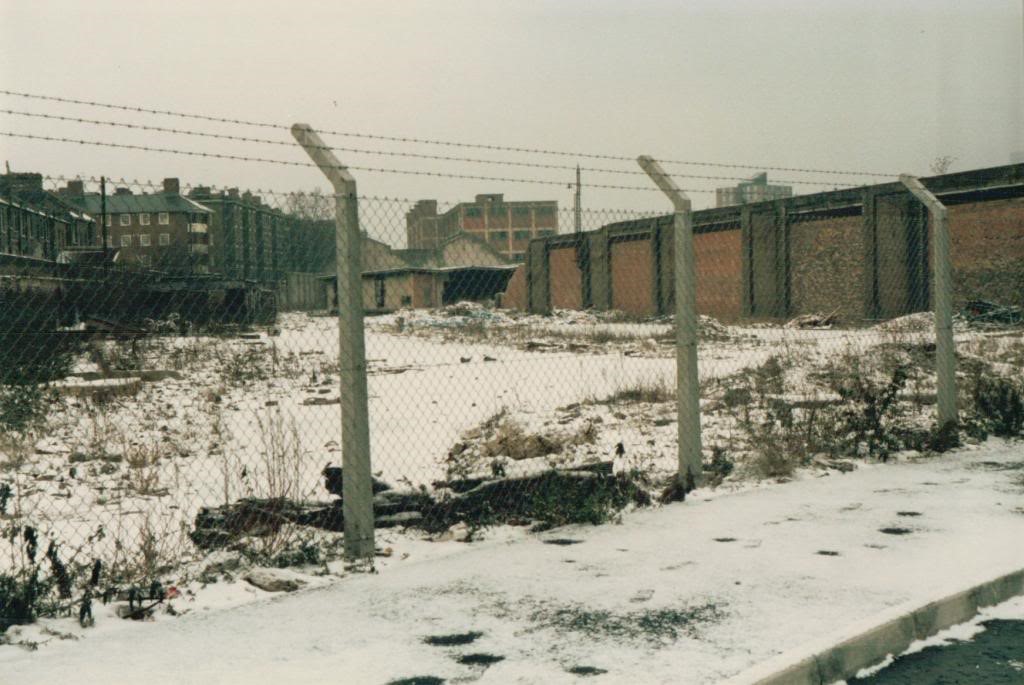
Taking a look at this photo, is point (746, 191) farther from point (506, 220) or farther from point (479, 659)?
point (506, 220)

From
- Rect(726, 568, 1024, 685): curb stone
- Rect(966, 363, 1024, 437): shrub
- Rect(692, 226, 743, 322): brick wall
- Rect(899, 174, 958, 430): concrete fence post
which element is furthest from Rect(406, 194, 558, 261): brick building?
Rect(726, 568, 1024, 685): curb stone

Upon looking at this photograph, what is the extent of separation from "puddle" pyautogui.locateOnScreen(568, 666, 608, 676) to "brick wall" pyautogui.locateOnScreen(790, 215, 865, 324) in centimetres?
3358

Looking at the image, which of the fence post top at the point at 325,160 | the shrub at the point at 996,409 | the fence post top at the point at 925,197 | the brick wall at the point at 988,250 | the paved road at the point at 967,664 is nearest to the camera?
the paved road at the point at 967,664

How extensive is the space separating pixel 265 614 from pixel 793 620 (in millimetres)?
2627

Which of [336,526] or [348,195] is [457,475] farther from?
[348,195]

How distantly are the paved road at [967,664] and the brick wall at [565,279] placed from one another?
47592 millimetres

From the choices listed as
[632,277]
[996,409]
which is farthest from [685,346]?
[632,277]

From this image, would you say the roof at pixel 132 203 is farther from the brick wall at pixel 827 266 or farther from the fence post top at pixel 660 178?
the brick wall at pixel 827 266

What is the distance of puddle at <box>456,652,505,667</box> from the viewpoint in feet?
13.2

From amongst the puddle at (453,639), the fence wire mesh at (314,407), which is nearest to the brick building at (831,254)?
the fence wire mesh at (314,407)

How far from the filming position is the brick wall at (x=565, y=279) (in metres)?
52.7

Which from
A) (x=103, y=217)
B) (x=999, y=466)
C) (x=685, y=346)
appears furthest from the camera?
(x=103, y=217)

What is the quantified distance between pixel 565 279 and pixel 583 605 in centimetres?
4982

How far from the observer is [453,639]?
4359 millimetres
